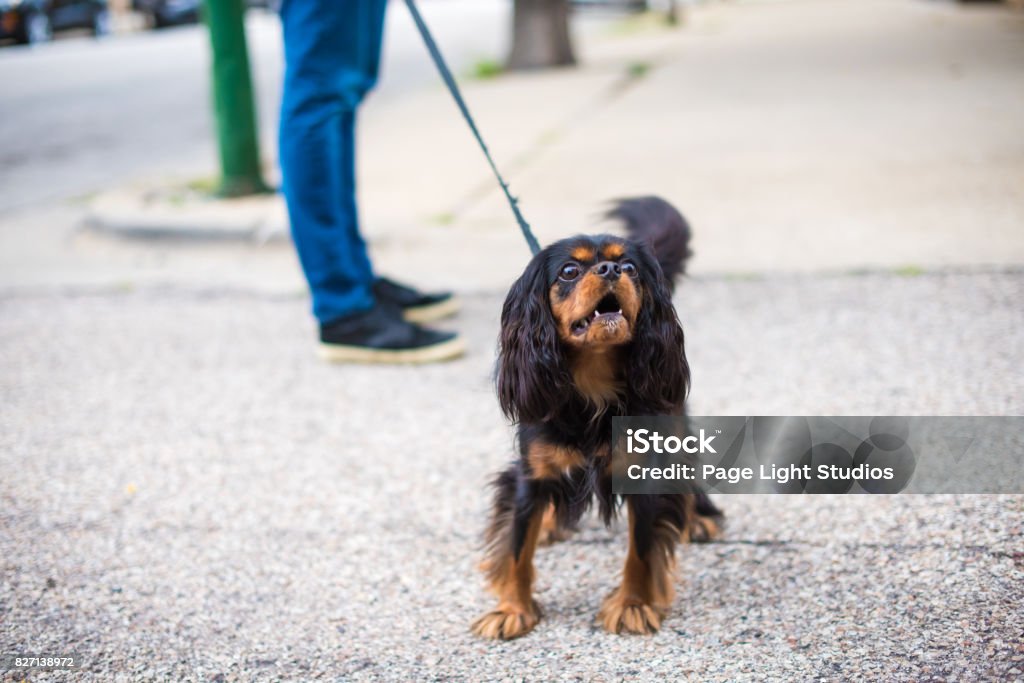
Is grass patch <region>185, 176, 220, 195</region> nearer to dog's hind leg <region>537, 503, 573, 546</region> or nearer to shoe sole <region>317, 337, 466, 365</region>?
shoe sole <region>317, 337, 466, 365</region>

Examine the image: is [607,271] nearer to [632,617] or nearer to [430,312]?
[632,617]

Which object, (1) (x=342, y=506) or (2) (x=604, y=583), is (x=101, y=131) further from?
(2) (x=604, y=583)

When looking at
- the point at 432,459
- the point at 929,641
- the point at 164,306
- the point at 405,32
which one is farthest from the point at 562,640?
the point at 405,32

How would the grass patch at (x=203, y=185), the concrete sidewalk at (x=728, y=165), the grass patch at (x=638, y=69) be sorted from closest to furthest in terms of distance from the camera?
the concrete sidewalk at (x=728, y=165) < the grass patch at (x=203, y=185) < the grass patch at (x=638, y=69)

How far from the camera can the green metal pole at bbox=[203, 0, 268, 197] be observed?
614 centimetres

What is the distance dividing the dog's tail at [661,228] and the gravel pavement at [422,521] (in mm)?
697

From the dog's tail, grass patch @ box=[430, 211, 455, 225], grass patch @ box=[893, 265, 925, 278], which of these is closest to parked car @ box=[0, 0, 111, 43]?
grass patch @ box=[430, 211, 455, 225]

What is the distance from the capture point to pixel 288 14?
3.79 metres

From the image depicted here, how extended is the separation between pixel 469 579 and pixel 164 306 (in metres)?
2.81

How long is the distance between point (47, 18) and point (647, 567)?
93.5 feet

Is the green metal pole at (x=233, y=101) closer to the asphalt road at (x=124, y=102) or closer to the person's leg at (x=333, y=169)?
the asphalt road at (x=124, y=102)

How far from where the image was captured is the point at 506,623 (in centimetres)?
234

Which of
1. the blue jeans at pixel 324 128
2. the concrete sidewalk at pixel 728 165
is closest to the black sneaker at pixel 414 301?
the blue jeans at pixel 324 128
